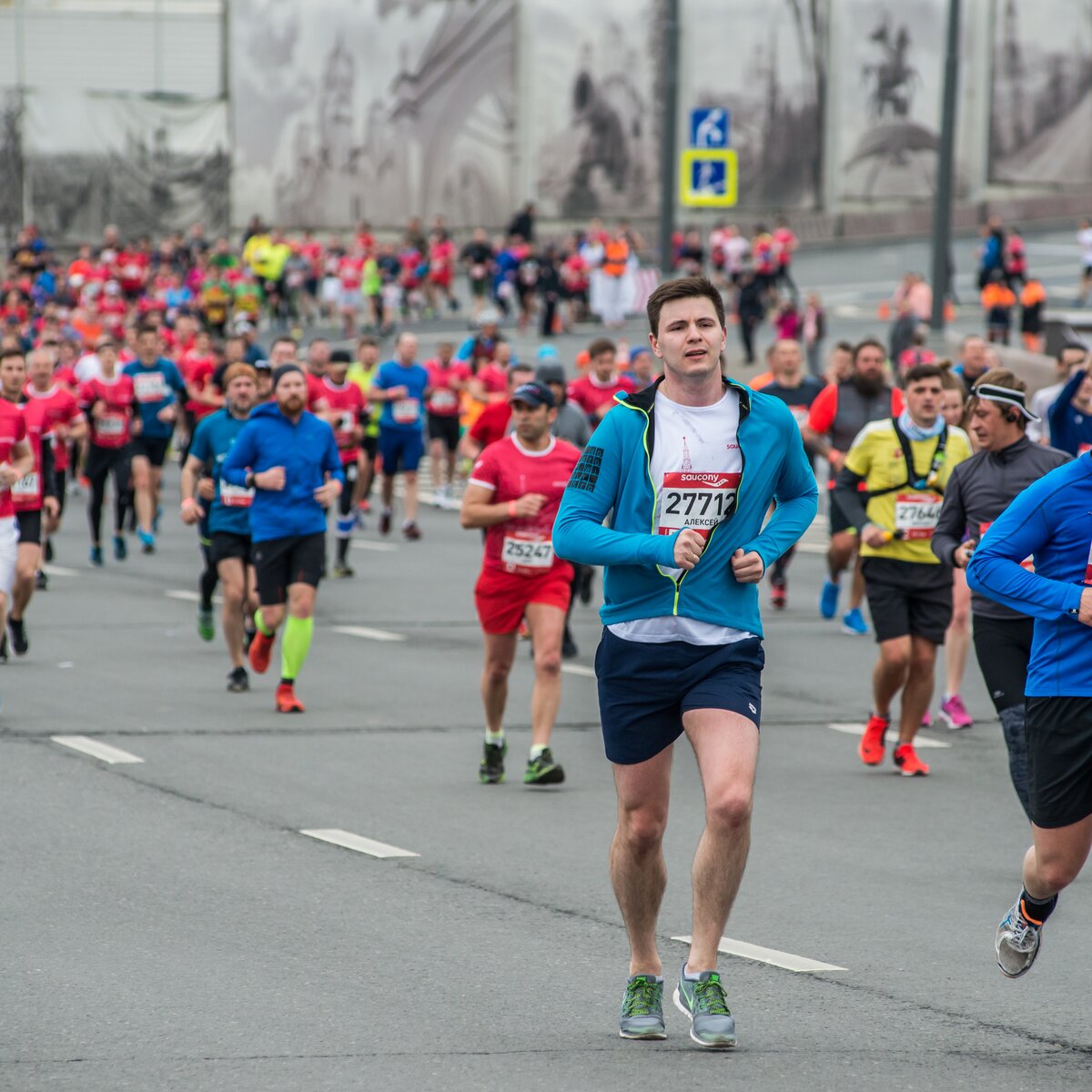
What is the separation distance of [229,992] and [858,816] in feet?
12.6

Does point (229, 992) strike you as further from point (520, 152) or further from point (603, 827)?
point (520, 152)

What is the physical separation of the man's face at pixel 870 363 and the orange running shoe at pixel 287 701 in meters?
4.11

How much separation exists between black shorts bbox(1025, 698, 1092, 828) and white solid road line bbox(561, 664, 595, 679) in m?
7.71

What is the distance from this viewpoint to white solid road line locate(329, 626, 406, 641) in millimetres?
14656

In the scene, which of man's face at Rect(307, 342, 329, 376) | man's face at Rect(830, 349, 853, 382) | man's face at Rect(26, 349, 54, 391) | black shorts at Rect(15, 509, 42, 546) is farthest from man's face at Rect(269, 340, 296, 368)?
man's face at Rect(830, 349, 853, 382)

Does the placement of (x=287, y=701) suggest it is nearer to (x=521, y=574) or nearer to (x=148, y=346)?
(x=521, y=574)

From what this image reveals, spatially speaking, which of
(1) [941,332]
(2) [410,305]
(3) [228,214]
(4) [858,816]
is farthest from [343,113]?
(4) [858,816]

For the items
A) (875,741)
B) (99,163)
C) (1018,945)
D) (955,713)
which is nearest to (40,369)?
(955,713)

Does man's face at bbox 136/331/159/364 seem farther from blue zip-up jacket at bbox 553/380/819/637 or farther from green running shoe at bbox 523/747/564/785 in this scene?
blue zip-up jacket at bbox 553/380/819/637

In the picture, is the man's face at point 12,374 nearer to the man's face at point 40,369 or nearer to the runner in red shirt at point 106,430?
the man's face at point 40,369

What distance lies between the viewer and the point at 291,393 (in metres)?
11.6

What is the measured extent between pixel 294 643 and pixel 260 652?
1.31 ft

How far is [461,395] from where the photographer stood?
24.1 meters

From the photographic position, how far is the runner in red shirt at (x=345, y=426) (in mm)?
18188
